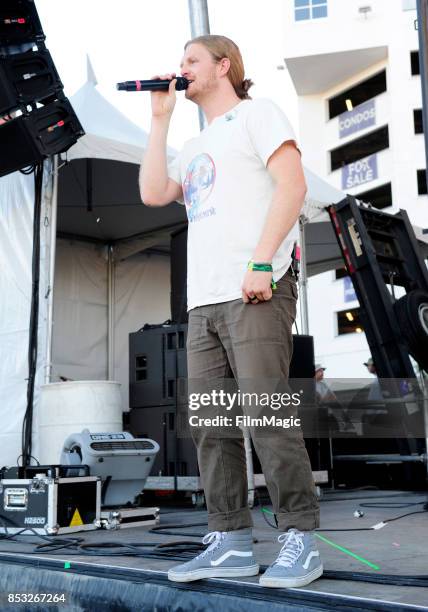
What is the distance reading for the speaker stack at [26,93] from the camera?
423cm

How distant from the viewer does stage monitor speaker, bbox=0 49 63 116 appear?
13.8 ft

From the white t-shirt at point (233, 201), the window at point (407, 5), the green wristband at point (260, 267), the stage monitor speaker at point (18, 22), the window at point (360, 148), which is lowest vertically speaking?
the green wristband at point (260, 267)

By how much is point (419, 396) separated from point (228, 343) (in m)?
3.80

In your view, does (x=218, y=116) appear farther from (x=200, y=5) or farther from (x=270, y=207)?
(x=200, y=5)

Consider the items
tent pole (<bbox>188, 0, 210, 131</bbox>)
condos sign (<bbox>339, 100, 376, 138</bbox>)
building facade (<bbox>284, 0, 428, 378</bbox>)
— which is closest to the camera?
tent pole (<bbox>188, 0, 210, 131</bbox>)

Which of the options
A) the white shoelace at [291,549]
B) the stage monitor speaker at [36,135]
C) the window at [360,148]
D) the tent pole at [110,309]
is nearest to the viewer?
the white shoelace at [291,549]

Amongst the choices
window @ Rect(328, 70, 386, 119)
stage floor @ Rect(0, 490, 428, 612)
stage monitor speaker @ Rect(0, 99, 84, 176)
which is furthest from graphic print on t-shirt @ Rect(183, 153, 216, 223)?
window @ Rect(328, 70, 386, 119)

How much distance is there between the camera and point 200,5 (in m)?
4.62

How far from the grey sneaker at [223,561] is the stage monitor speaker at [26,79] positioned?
321 centimetres

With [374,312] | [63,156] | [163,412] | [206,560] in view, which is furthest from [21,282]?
[206,560]
